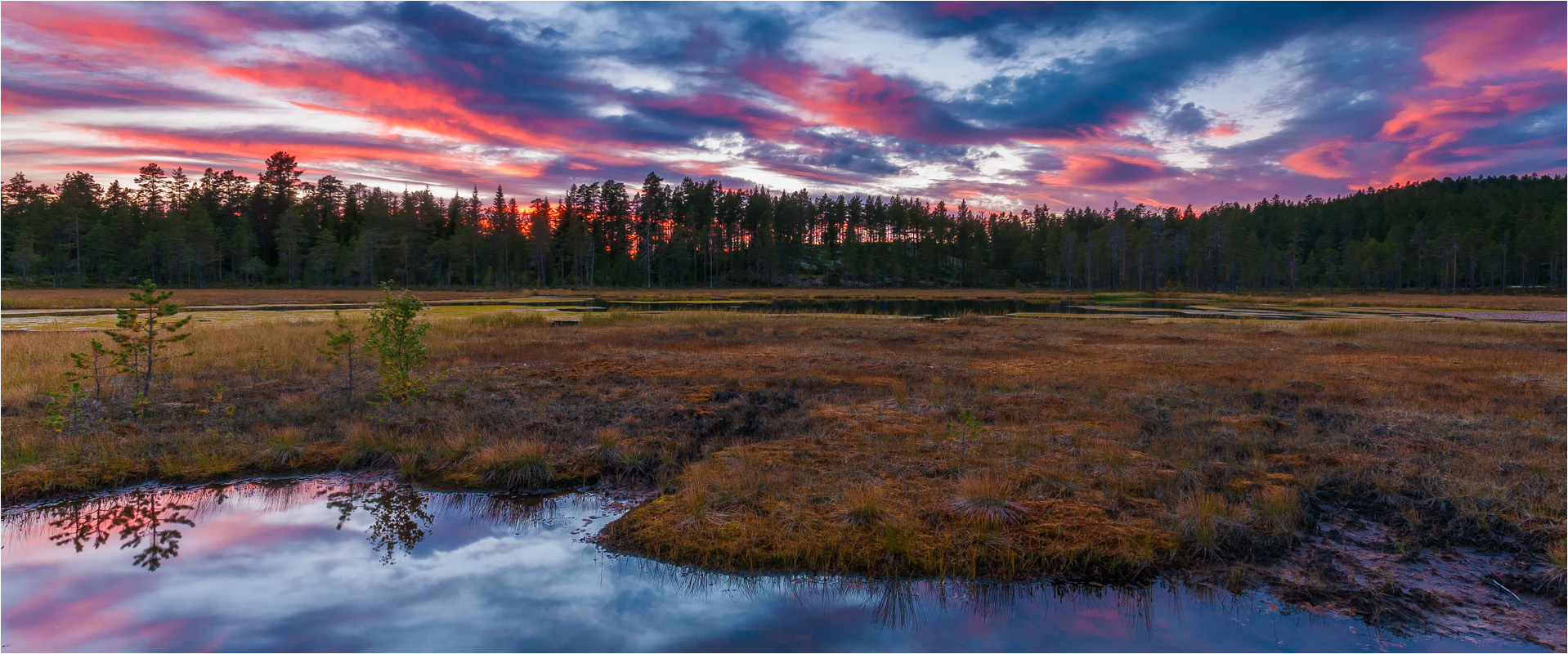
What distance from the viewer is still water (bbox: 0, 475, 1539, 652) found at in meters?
5.66

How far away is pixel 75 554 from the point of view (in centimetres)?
708

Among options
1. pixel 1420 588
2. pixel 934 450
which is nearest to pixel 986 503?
pixel 934 450

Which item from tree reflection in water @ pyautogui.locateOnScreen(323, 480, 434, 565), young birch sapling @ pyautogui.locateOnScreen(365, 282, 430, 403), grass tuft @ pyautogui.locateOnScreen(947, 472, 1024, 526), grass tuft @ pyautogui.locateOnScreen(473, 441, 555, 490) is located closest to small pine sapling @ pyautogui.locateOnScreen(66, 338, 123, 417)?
young birch sapling @ pyautogui.locateOnScreen(365, 282, 430, 403)

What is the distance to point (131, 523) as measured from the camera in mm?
7840

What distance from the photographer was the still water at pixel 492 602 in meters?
5.66

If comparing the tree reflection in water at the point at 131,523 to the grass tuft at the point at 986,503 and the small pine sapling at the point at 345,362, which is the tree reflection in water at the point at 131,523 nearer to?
the small pine sapling at the point at 345,362

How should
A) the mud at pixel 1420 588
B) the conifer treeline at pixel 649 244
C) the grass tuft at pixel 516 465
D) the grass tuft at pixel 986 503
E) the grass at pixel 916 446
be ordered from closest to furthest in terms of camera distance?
the mud at pixel 1420 588
the grass at pixel 916 446
the grass tuft at pixel 986 503
the grass tuft at pixel 516 465
the conifer treeline at pixel 649 244

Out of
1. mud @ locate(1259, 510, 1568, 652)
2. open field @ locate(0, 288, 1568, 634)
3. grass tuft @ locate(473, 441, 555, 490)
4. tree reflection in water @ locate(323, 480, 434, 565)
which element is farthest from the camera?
grass tuft @ locate(473, 441, 555, 490)

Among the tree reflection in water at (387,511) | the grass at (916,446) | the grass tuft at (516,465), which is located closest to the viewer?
the grass at (916,446)

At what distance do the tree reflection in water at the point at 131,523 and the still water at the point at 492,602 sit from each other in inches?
1.4

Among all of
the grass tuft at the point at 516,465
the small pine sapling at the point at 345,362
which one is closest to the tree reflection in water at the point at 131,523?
the grass tuft at the point at 516,465

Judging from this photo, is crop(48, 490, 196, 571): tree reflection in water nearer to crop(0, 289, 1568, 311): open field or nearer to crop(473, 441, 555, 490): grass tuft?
crop(473, 441, 555, 490): grass tuft

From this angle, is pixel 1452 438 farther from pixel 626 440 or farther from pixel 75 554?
pixel 75 554

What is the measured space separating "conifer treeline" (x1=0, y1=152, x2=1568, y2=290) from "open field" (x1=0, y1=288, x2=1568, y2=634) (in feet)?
288
